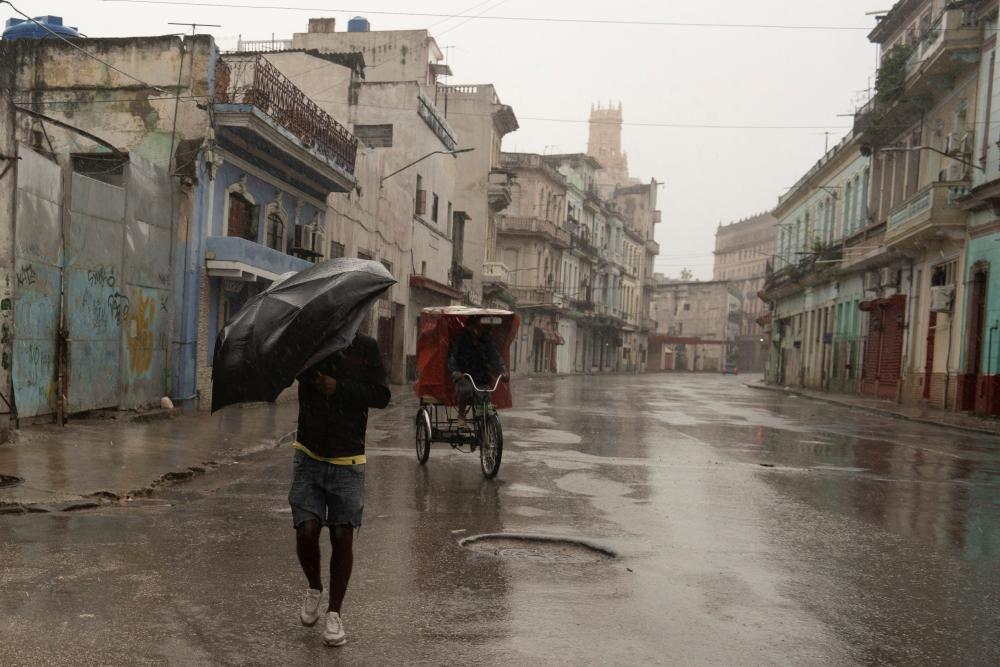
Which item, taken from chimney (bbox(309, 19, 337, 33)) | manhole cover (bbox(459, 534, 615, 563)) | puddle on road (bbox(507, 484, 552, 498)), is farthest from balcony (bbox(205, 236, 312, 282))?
chimney (bbox(309, 19, 337, 33))

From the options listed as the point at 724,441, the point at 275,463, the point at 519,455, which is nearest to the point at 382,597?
the point at 275,463

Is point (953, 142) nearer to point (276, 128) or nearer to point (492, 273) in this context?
point (276, 128)

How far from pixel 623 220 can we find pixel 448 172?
4429 centimetres

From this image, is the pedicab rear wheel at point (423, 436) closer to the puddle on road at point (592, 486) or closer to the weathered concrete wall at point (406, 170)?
the puddle on road at point (592, 486)

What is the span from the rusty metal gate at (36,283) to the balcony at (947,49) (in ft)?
80.0

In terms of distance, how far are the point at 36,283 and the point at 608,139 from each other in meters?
161

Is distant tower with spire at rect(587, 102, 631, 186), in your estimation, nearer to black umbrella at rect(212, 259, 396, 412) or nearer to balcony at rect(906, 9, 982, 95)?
balcony at rect(906, 9, 982, 95)

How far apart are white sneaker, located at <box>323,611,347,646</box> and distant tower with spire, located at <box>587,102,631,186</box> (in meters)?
163

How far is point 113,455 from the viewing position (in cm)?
1026

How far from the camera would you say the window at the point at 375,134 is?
3222cm

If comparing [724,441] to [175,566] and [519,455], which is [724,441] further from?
Answer: [175,566]

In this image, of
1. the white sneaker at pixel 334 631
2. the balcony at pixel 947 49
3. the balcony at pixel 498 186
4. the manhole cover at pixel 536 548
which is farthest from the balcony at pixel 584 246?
the white sneaker at pixel 334 631

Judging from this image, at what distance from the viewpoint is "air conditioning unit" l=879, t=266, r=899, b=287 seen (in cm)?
3384

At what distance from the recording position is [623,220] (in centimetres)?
8081
